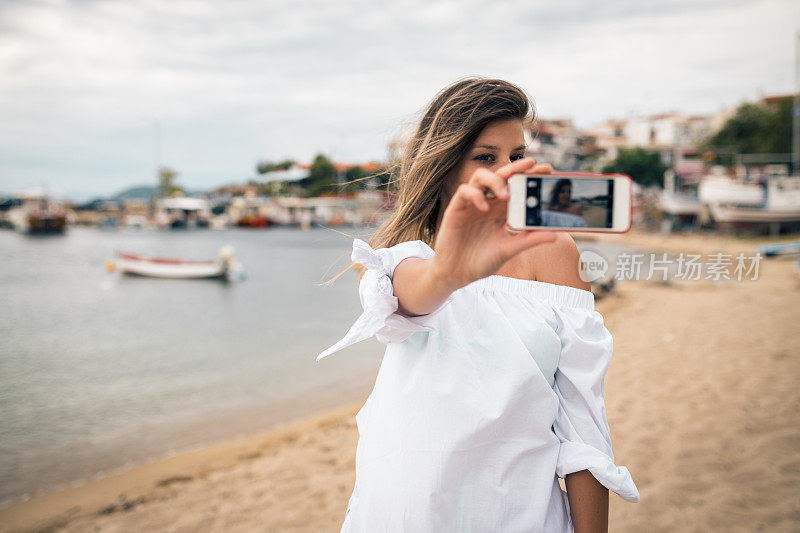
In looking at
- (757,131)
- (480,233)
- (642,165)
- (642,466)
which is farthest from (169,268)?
(757,131)

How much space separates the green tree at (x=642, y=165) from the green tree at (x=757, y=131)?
4.51m

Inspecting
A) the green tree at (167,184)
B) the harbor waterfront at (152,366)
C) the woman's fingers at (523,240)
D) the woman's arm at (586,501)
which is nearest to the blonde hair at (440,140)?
the harbor waterfront at (152,366)

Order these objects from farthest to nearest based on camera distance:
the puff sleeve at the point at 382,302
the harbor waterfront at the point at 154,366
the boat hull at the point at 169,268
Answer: the boat hull at the point at 169,268 < the harbor waterfront at the point at 154,366 < the puff sleeve at the point at 382,302

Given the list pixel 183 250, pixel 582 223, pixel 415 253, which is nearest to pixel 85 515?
pixel 415 253

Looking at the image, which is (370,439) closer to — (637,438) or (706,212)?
(637,438)

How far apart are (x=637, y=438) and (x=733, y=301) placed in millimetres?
8526

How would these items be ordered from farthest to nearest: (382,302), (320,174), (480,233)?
(320,174), (382,302), (480,233)

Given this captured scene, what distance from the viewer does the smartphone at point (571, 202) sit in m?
0.83

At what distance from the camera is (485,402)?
41.6 inches

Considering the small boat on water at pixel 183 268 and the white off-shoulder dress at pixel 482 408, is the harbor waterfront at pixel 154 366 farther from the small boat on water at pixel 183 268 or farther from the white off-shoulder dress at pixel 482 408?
the small boat on water at pixel 183 268

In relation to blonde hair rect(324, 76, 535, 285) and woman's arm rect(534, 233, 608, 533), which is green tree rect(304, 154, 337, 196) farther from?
woman's arm rect(534, 233, 608, 533)

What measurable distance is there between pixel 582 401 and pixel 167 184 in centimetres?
10601

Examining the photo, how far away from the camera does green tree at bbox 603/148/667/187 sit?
4334cm

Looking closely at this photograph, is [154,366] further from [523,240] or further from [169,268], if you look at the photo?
[169,268]
